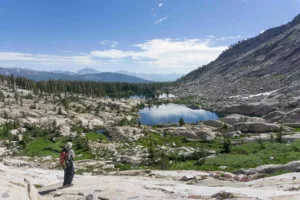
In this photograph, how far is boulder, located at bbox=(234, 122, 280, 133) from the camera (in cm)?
5999

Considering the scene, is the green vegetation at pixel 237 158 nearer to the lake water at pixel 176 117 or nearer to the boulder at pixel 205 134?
the boulder at pixel 205 134

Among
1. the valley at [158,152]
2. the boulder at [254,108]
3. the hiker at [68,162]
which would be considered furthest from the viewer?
the boulder at [254,108]

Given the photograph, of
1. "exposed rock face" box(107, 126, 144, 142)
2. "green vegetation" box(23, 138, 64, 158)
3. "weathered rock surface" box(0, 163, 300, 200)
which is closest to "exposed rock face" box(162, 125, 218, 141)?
"exposed rock face" box(107, 126, 144, 142)

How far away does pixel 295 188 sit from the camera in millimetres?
16500

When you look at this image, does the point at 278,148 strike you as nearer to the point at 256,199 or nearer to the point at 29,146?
the point at 256,199

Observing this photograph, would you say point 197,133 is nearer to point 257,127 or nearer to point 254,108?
point 257,127

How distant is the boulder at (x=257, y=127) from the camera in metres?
60.0

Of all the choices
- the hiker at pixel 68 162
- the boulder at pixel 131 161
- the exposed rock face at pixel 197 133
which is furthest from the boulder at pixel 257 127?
the hiker at pixel 68 162

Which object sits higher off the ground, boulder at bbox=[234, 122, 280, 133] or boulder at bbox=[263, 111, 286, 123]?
boulder at bbox=[263, 111, 286, 123]

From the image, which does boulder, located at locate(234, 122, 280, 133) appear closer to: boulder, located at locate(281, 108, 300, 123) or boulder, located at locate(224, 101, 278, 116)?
boulder, located at locate(281, 108, 300, 123)

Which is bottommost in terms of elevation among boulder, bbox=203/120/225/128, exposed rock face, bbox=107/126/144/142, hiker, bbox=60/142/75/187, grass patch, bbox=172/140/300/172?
exposed rock face, bbox=107/126/144/142

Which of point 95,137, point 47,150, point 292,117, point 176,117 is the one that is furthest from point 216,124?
point 176,117

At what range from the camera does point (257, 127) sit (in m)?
62.2

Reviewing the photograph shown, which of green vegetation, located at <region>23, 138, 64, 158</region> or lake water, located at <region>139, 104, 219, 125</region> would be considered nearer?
green vegetation, located at <region>23, 138, 64, 158</region>
